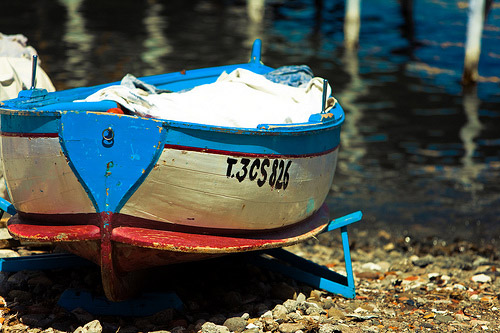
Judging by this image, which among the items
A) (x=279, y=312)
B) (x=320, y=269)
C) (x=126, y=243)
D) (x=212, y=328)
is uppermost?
(x=126, y=243)

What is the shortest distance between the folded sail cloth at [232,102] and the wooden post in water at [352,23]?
15.6 m

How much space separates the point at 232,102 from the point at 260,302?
154cm

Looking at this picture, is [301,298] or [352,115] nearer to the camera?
[301,298]

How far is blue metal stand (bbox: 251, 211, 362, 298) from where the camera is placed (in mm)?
5500

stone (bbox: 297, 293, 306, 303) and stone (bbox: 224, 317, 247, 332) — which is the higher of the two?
stone (bbox: 224, 317, 247, 332)

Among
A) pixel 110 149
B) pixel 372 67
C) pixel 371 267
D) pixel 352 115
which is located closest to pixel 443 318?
pixel 371 267

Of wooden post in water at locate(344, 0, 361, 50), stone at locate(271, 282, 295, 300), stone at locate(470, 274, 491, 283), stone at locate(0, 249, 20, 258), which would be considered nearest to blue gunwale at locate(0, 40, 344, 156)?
stone at locate(271, 282, 295, 300)

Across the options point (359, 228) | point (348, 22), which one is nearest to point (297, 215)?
point (359, 228)

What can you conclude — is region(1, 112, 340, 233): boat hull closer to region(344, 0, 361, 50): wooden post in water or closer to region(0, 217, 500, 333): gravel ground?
region(0, 217, 500, 333): gravel ground

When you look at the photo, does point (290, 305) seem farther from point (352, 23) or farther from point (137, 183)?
point (352, 23)

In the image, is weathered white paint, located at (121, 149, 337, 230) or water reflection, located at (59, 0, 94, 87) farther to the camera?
water reflection, located at (59, 0, 94, 87)

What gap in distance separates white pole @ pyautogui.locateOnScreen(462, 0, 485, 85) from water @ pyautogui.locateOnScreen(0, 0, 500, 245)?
1.45 feet

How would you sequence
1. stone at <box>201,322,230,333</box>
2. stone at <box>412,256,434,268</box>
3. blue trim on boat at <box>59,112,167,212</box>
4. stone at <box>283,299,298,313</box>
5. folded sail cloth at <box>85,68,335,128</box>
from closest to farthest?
blue trim on boat at <box>59,112,167,212</box> → stone at <box>201,322,230,333</box> → folded sail cloth at <box>85,68,335,128</box> → stone at <box>283,299,298,313</box> → stone at <box>412,256,434,268</box>

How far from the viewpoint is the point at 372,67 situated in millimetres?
19281
